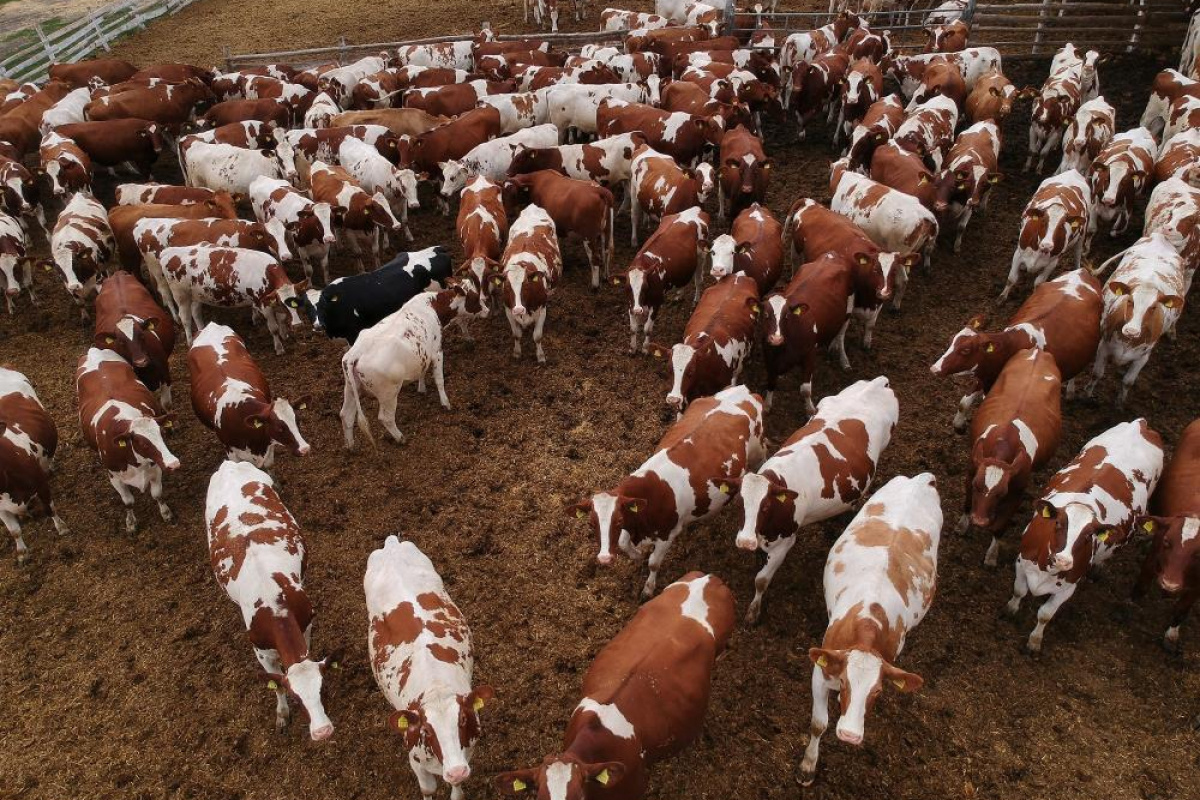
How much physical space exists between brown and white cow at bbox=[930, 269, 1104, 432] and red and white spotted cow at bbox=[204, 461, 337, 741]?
5725 millimetres

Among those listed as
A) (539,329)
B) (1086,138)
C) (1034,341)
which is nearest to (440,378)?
(539,329)

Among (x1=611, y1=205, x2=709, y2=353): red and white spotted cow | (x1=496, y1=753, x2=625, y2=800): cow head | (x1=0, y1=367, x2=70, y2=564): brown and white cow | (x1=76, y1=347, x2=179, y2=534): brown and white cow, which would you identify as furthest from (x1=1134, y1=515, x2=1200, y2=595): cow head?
(x1=0, y1=367, x2=70, y2=564): brown and white cow

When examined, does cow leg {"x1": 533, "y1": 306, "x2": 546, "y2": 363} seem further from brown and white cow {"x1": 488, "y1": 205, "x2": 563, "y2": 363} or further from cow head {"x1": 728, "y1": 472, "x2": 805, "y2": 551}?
cow head {"x1": 728, "y1": 472, "x2": 805, "y2": 551}

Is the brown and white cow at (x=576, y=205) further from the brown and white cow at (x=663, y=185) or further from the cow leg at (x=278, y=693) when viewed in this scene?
the cow leg at (x=278, y=693)

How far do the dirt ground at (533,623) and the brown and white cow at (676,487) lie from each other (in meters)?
0.71

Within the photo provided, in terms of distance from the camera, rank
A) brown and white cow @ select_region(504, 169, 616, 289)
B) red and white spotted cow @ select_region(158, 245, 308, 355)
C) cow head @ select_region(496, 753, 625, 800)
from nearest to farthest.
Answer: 1. cow head @ select_region(496, 753, 625, 800)
2. red and white spotted cow @ select_region(158, 245, 308, 355)
3. brown and white cow @ select_region(504, 169, 616, 289)

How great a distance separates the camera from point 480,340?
31.0 ft

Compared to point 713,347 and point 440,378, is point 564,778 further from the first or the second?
point 440,378

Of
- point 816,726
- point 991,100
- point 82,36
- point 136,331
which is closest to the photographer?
point 816,726

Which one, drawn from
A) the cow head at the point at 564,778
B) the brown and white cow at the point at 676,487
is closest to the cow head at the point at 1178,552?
the brown and white cow at the point at 676,487

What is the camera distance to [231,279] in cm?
889

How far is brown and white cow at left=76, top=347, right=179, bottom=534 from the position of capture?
6.60 meters

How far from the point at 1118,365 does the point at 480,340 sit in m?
6.99

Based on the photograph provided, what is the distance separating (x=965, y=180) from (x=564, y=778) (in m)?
9.01
